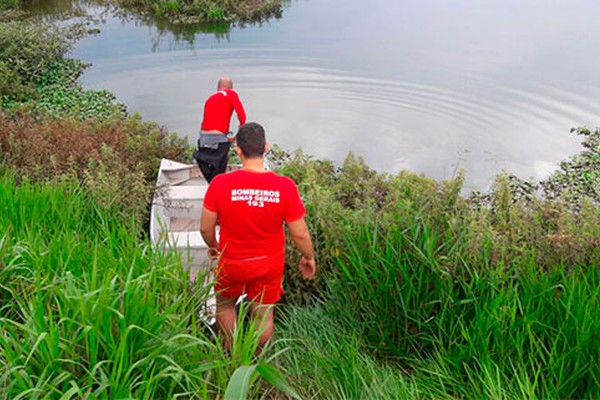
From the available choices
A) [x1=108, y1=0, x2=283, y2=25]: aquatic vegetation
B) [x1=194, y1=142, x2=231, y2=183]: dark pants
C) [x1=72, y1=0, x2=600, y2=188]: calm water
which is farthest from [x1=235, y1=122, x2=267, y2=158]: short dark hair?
[x1=108, y1=0, x2=283, y2=25]: aquatic vegetation

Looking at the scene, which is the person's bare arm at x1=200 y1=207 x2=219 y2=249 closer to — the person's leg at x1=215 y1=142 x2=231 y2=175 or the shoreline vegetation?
the shoreline vegetation

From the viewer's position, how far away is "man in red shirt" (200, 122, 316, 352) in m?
3.64

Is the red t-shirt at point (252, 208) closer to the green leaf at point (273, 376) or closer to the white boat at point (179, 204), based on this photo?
the green leaf at point (273, 376)

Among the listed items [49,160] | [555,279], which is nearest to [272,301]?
Result: [555,279]

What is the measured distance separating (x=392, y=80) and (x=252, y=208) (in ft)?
30.2

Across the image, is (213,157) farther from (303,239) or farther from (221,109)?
(303,239)

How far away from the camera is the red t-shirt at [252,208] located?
11.9ft

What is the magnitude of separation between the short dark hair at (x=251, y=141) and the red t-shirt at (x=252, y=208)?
0.41ft

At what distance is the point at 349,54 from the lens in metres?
13.7

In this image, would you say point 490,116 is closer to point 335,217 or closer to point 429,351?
point 335,217

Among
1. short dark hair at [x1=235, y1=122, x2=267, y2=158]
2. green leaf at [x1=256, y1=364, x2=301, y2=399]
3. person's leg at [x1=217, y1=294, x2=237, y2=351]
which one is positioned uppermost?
short dark hair at [x1=235, y1=122, x2=267, y2=158]

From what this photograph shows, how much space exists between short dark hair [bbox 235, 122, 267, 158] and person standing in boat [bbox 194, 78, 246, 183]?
2.97 metres

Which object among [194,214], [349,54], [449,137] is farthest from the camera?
[349,54]

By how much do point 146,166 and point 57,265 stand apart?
4.16 meters
